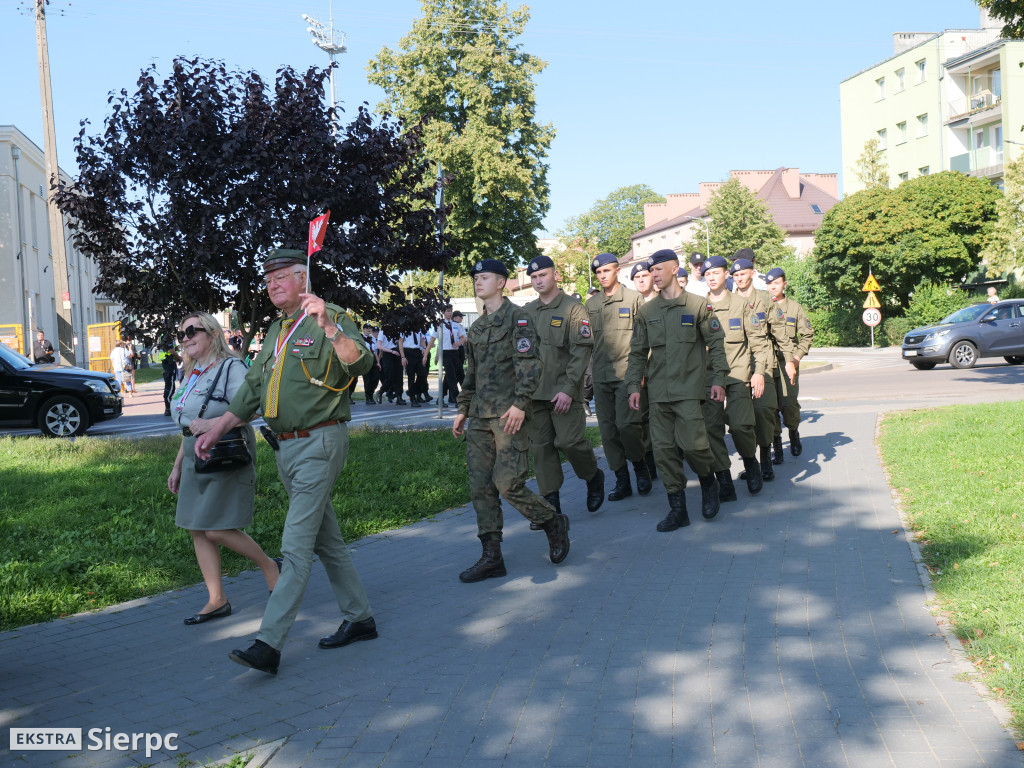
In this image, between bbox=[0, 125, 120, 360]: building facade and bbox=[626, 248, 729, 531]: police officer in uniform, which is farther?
bbox=[0, 125, 120, 360]: building facade

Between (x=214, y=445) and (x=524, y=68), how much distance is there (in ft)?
128

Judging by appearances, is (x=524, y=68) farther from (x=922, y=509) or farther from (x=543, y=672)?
(x=543, y=672)

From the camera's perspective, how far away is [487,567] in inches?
245

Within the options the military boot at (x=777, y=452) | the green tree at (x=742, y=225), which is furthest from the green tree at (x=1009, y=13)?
the green tree at (x=742, y=225)

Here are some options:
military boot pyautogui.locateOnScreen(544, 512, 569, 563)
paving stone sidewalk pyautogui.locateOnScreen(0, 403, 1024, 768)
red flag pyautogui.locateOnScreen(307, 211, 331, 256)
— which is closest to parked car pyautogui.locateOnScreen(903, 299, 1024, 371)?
paving stone sidewalk pyautogui.locateOnScreen(0, 403, 1024, 768)

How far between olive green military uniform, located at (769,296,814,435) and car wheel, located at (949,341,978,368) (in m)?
16.4

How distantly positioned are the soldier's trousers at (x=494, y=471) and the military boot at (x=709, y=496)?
199cm

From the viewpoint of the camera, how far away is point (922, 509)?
295 inches

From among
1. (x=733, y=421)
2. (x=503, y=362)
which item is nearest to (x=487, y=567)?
(x=503, y=362)

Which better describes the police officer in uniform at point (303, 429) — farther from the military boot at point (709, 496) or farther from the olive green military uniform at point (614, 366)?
the olive green military uniform at point (614, 366)

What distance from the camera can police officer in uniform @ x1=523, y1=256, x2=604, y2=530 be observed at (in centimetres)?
751

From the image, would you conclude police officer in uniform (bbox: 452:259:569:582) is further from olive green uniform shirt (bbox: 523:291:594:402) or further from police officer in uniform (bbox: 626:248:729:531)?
police officer in uniform (bbox: 626:248:729:531)

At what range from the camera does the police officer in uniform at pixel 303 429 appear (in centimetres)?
454

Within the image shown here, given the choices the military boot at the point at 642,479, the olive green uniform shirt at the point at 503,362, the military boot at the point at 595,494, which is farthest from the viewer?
the military boot at the point at 642,479
